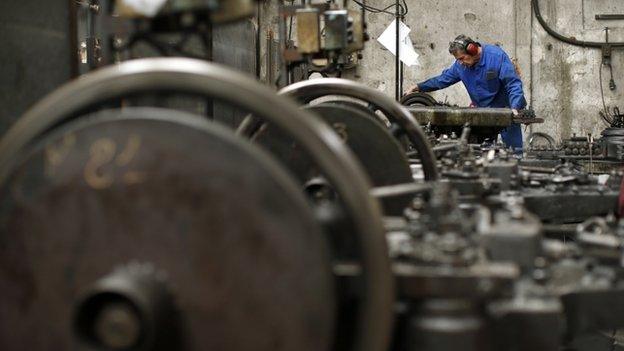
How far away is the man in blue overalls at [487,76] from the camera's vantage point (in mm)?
7449

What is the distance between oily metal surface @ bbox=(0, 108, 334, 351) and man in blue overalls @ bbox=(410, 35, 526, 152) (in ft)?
20.7

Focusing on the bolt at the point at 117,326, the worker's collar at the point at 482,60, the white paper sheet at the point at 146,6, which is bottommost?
the bolt at the point at 117,326

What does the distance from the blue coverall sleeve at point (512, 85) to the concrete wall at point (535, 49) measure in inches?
98.3

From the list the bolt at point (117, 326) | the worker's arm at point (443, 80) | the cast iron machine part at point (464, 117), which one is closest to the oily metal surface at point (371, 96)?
the bolt at point (117, 326)

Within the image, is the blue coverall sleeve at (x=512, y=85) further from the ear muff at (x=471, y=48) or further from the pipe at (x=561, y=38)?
the pipe at (x=561, y=38)

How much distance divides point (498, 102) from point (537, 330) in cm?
665

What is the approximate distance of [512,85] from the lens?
294 inches

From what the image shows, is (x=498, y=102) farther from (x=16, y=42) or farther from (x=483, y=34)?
(x=16, y=42)

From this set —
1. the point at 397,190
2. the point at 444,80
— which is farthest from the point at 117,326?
the point at 444,80

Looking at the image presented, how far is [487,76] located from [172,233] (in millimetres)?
6682

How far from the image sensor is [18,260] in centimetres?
138

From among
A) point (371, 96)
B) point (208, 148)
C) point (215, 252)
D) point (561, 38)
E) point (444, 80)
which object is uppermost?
point (561, 38)

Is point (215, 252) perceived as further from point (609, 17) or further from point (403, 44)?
point (609, 17)

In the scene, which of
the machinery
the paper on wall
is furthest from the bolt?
the paper on wall
